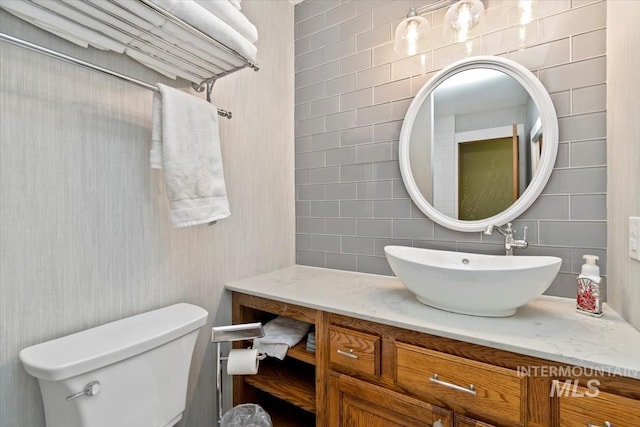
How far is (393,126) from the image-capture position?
151 centimetres

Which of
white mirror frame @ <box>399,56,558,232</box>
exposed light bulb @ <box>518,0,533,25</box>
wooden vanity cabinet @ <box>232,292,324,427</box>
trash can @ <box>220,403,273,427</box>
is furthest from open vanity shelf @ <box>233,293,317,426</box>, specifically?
exposed light bulb @ <box>518,0,533,25</box>

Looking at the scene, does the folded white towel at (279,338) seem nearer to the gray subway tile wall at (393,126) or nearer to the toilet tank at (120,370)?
the toilet tank at (120,370)

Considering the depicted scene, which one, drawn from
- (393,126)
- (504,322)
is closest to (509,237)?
(504,322)

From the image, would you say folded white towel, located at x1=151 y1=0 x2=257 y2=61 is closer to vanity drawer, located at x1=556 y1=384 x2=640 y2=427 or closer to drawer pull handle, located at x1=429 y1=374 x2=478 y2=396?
drawer pull handle, located at x1=429 y1=374 x2=478 y2=396

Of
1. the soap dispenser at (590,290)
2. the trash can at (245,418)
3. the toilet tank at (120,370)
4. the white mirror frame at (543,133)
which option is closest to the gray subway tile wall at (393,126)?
the white mirror frame at (543,133)

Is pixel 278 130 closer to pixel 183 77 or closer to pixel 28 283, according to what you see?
pixel 183 77

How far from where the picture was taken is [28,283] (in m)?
0.83

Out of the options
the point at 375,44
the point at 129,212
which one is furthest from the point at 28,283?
the point at 375,44

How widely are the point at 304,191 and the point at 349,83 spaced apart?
27.1 inches

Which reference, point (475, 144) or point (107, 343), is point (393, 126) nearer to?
point (475, 144)

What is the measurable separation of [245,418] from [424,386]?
76cm

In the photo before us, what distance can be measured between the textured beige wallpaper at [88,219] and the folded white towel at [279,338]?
0.24 meters

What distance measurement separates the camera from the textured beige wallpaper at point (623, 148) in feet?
2.82

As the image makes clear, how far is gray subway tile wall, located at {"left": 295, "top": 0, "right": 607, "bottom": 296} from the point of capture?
111 centimetres
